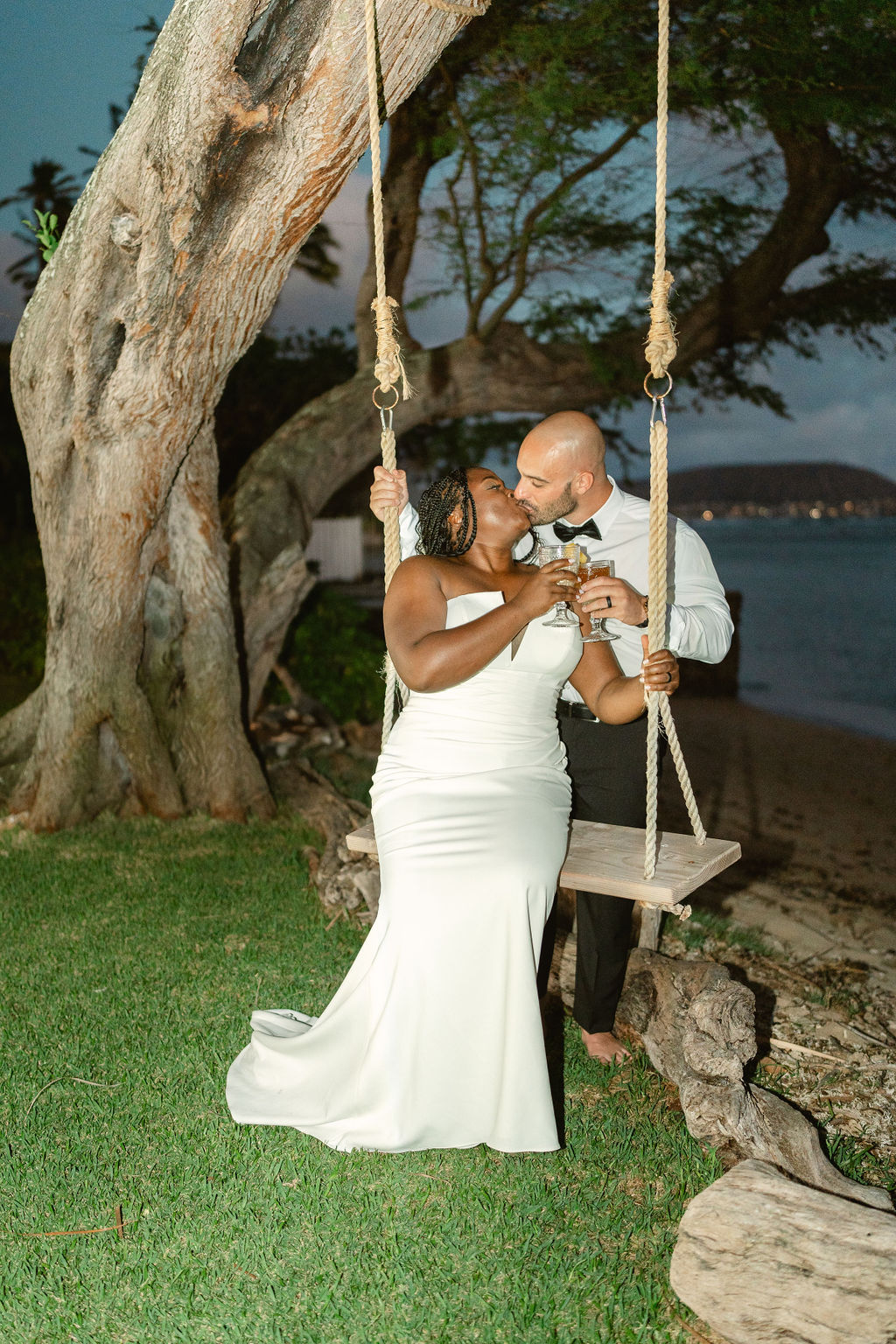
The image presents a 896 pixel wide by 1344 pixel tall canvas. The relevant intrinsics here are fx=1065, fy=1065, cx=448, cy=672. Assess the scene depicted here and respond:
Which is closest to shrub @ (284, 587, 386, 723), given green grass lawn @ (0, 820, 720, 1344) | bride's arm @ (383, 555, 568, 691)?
green grass lawn @ (0, 820, 720, 1344)

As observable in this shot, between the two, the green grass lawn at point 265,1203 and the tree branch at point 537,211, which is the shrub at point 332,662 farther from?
the green grass lawn at point 265,1203

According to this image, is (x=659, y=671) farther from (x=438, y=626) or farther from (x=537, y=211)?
(x=537, y=211)

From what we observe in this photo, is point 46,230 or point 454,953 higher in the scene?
point 46,230

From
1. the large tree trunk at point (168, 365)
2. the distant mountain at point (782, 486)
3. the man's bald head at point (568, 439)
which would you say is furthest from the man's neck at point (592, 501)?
the distant mountain at point (782, 486)

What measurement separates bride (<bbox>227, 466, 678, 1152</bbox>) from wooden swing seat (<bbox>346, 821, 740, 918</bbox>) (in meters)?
0.12

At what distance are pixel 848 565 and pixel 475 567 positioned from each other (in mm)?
57433

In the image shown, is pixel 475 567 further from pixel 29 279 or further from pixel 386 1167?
pixel 29 279

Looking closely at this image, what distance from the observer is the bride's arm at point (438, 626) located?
3.00 meters

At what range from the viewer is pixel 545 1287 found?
2.55 m

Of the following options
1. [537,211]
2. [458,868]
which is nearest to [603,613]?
[458,868]

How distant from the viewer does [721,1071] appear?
316 cm

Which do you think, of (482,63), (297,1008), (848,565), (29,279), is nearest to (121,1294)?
(297,1008)

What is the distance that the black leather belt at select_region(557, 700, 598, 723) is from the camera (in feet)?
11.9

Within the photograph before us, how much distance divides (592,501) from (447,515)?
1.74ft
